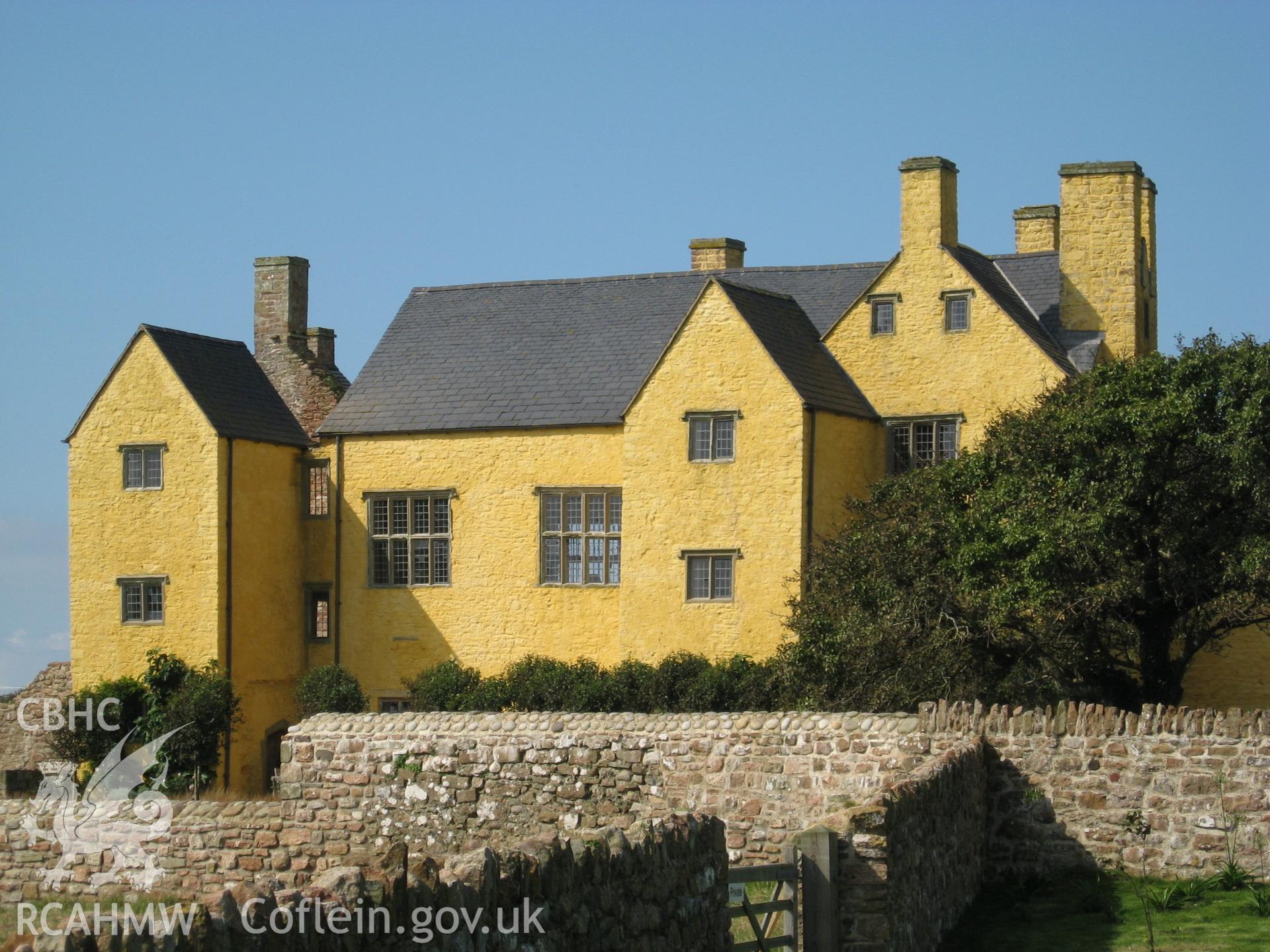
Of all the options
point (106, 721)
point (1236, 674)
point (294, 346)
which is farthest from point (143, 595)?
point (1236, 674)

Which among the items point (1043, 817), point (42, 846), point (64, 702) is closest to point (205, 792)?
point (64, 702)

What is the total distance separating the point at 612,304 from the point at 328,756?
2098cm

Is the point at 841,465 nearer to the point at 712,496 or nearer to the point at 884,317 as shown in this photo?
the point at 712,496

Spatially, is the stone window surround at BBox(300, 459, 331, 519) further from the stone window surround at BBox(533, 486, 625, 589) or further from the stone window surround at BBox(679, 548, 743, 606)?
the stone window surround at BBox(679, 548, 743, 606)

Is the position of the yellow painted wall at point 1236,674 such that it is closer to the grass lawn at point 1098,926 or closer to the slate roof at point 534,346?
the slate roof at point 534,346

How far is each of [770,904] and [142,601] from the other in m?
28.9

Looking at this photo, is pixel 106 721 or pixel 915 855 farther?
pixel 106 721

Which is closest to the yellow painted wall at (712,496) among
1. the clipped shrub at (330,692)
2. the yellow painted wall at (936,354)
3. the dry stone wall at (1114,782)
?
the yellow painted wall at (936,354)

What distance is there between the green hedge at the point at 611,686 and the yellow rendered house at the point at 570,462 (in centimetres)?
110

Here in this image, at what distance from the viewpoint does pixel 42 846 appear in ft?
73.2

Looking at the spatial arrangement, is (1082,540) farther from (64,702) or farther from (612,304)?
(64,702)

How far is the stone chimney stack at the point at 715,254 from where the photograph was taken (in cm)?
4622

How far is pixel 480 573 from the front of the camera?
39812 millimetres

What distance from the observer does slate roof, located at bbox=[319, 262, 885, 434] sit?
40.6 metres
